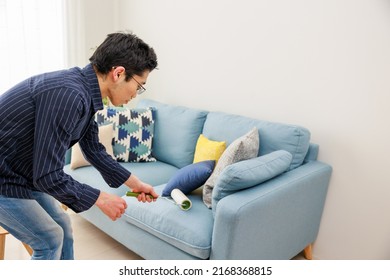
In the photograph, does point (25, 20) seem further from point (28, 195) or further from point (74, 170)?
point (28, 195)

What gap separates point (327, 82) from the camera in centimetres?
211

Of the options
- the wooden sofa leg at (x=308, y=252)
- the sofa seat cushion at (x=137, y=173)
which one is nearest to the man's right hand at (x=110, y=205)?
the sofa seat cushion at (x=137, y=173)

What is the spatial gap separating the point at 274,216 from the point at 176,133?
1146mm

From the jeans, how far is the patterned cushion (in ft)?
3.96

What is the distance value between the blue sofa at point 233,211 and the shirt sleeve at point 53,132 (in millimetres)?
765

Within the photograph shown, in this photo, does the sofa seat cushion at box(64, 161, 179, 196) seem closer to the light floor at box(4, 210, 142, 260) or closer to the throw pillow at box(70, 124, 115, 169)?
the throw pillow at box(70, 124, 115, 169)

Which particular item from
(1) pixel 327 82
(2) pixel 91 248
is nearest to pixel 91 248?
(2) pixel 91 248

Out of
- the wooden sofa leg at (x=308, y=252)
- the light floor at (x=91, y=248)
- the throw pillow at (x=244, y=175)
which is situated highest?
the throw pillow at (x=244, y=175)

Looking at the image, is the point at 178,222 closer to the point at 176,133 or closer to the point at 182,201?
the point at 182,201

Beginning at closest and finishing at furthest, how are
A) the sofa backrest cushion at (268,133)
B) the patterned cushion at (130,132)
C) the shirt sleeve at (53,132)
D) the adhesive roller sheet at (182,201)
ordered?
the shirt sleeve at (53,132) → the adhesive roller sheet at (182,201) → the sofa backrest cushion at (268,133) → the patterned cushion at (130,132)

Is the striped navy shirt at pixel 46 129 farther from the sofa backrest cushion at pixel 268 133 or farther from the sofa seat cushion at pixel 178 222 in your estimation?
the sofa backrest cushion at pixel 268 133

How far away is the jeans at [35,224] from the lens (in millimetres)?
1268

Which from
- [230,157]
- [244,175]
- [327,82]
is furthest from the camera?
[327,82]
